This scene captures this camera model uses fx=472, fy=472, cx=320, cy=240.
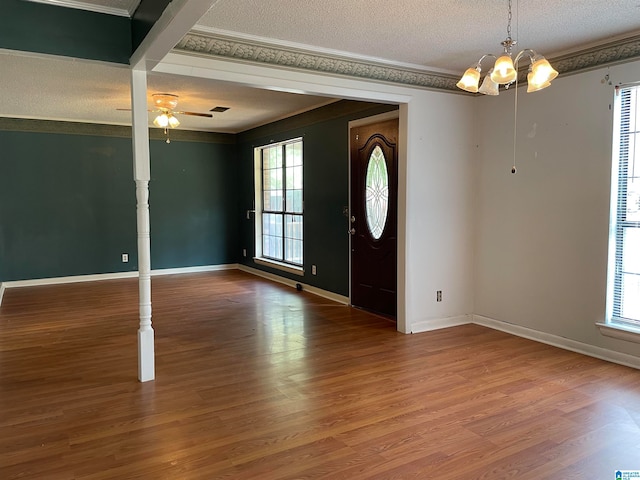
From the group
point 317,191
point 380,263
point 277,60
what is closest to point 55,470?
point 277,60

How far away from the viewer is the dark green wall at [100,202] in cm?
725

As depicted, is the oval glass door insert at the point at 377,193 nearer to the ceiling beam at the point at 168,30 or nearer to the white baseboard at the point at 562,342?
the white baseboard at the point at 562,342

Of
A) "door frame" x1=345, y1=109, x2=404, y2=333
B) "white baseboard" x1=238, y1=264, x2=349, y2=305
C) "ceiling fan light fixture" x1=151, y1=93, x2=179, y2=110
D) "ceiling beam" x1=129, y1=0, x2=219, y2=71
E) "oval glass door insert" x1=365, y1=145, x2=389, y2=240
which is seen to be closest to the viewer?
"ceiling beam" x1=129, y1=0, x2=219, y2=71

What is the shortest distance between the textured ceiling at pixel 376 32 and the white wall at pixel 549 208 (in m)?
0.48

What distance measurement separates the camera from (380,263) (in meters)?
5.46

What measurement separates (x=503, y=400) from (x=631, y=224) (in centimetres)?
183

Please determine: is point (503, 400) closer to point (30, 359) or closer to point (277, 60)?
point (277, 60)

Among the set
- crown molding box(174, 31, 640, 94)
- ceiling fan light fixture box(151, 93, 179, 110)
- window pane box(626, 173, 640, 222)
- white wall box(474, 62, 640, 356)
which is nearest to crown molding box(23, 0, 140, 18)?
crown molding box(174, 31, 640, 94)

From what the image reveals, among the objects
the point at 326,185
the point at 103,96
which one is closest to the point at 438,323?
the point at 326,185

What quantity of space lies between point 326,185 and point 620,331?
3.84 meters

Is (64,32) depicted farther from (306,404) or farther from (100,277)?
(100,277)

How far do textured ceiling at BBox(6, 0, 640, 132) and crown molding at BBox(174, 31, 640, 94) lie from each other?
0.05 feet

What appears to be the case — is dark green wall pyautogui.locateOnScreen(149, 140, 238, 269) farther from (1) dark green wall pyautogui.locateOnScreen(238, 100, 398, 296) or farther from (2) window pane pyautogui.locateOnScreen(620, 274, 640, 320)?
(2) window pane pyautogui.locateOnScreen(620, 274, 640, 320)

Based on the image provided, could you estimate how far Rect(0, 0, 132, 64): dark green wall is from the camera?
9.59 feet
